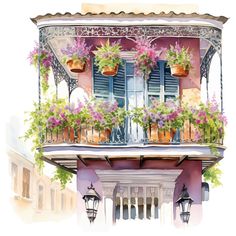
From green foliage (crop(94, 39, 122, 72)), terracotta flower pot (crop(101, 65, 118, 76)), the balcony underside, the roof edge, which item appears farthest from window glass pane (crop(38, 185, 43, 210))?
the roof edge

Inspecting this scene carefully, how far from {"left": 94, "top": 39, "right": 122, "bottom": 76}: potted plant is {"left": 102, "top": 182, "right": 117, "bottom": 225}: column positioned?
10.5ft

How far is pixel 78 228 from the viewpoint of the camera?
2170 centimetres

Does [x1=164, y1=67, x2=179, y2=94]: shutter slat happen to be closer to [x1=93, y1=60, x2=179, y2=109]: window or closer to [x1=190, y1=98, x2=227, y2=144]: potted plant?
[x1=93, y1=60, x2=179, y2=109]: window

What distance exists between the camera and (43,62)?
21250 mm

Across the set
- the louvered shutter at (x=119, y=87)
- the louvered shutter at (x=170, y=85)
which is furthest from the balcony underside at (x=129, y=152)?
the louvered shutter at (x=170, y=85)

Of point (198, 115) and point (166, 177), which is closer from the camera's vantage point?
point (198, 115)

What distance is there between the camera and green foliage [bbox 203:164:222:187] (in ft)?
85.2

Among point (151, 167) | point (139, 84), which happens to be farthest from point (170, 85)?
point (151, 167)

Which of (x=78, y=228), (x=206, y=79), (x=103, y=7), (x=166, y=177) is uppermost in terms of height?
(x=103, y=7)

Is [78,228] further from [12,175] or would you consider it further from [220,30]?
[12,175]

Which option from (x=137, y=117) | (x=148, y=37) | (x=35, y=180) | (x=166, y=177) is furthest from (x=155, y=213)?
(x=35, y=180)

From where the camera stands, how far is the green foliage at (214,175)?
85.2ft

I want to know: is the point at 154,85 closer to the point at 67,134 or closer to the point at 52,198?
the point at 67,134

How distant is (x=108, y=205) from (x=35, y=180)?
15102mm
